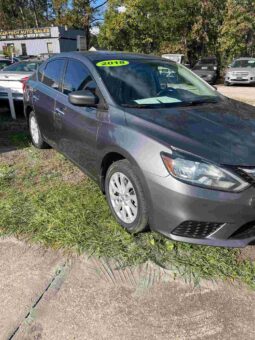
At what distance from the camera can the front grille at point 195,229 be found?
9.43 feet

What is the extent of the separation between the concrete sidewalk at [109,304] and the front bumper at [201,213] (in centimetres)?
36

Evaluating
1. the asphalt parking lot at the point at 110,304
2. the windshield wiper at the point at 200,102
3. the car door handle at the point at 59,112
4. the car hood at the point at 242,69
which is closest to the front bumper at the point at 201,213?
the asphalt parking lot at the point at 110,304

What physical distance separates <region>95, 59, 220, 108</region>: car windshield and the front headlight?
3.34ft

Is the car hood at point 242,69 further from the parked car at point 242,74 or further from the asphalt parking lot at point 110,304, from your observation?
the asphalt parking lot at point 110,304

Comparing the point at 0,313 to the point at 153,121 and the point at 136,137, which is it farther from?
the point at 153,121

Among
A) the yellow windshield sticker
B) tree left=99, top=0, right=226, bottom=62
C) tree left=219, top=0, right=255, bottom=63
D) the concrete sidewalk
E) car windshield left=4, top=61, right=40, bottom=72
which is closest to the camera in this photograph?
the concrete sidewalk

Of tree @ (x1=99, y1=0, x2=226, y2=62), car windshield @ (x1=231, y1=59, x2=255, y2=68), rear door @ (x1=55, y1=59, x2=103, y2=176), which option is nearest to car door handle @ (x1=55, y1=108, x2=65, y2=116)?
rear door @ (x1=55, y1=59, x2=103, y2=176)

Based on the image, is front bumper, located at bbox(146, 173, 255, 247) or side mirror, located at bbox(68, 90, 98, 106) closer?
front bumper, located at bbox(146, 173, 255, 247)

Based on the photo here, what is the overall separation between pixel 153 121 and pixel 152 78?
1019 millimetres

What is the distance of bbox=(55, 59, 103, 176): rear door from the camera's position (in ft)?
12.6

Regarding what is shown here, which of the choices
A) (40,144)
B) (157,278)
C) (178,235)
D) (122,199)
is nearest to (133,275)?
(157,278)

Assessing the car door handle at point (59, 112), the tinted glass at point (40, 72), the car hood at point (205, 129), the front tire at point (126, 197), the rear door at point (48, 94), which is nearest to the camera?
the car hood at point (205, 129)

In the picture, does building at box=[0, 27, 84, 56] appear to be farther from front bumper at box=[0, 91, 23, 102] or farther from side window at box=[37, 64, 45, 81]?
side window at box=[37, 64, 45, 81]

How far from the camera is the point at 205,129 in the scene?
3.23m
